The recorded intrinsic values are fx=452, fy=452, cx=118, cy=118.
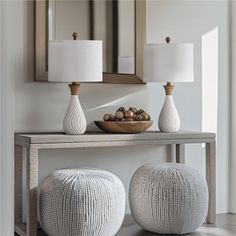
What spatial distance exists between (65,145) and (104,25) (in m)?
0.96

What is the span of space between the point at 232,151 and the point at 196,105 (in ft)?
1.70

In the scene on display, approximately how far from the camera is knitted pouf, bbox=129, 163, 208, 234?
8.70 feet

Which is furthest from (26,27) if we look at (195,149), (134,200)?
(195,149)

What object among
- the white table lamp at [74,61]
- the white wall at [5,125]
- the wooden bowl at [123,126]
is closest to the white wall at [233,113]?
the wooden bowl at [123,126]

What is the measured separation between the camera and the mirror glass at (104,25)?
291 cm

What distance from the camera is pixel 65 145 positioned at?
257 centimetres

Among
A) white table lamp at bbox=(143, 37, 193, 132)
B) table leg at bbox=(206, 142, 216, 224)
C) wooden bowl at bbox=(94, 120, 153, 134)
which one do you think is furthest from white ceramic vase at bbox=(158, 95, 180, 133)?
table leg at bbox=(206, 142, 216, 224)

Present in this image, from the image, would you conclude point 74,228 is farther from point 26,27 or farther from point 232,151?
point 232,151

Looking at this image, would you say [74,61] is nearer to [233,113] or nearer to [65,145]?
[65,145]

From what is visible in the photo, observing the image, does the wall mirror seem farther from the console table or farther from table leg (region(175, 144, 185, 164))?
table leg (region(175, 144, 185, 164))

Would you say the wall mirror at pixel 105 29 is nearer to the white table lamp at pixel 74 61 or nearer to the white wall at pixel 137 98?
the white wall at pixel 137 98

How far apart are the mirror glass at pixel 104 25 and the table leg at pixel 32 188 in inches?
32.6

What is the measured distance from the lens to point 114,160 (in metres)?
3.18

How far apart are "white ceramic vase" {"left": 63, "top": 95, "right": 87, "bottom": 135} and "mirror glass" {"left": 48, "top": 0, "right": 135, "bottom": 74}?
0.44 meters
